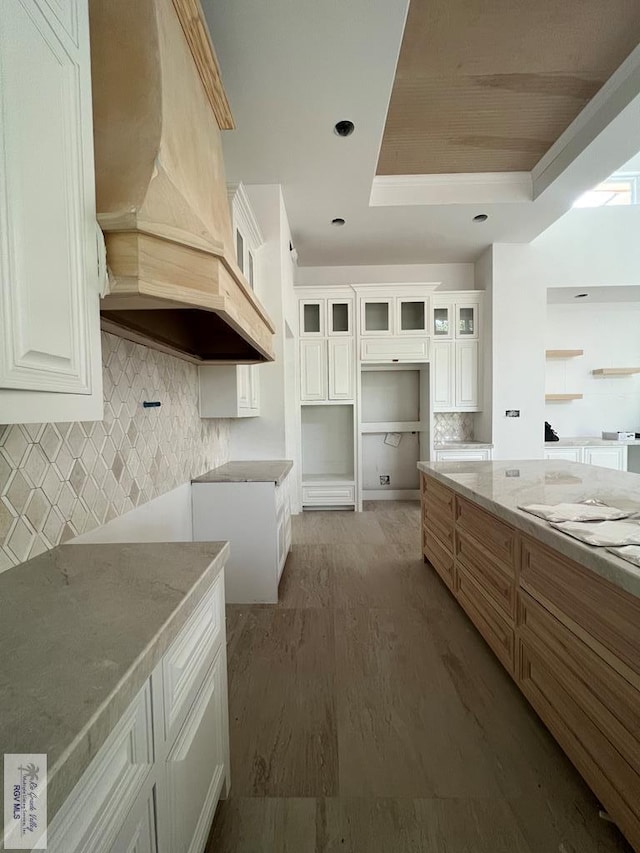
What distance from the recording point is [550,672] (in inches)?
52.9

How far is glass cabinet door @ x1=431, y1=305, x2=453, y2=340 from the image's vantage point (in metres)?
4.61

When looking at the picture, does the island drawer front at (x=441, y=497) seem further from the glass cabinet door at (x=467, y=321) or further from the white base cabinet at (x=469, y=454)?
the glass cabinet door at (x=467, y=321)

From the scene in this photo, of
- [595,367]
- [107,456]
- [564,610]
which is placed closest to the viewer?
[564,610]

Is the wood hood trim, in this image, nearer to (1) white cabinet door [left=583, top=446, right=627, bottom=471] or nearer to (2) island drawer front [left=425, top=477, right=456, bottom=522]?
(2) island drawer front [left=425, top=477, right=456, bottom=522]

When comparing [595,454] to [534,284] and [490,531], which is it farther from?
[490,531]

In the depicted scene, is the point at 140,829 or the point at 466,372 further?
the point at 466,372

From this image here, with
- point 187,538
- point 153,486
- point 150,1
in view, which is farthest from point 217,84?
point 187,538

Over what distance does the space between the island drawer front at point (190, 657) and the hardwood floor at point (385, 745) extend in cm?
60

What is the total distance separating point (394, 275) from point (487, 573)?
4082mm

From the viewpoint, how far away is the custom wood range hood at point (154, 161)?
0.98 metres

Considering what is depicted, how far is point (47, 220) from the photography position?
2.45 feet

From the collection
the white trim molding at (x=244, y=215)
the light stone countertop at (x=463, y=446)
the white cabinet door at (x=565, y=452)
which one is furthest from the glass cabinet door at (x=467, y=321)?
the white trim molding at (x=244, y=215)

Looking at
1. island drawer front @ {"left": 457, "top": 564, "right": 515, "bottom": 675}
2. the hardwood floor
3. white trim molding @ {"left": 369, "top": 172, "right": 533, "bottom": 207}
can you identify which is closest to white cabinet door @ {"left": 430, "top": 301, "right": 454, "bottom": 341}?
white trim molding @ {"left": 369, "top": 172, "right": 533, "bottom": 207}

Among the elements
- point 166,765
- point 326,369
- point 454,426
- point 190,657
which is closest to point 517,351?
point 454,426
